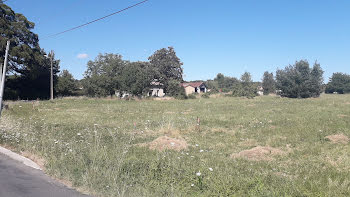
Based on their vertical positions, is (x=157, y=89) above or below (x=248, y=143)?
above

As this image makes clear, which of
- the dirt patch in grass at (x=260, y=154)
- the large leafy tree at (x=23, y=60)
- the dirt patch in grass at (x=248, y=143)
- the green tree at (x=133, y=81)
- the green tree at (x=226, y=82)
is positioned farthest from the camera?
the green tree at (x=226, y=82)

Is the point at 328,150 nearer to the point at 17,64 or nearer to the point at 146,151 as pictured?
the point at 146,151

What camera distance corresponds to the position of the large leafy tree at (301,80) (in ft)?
159

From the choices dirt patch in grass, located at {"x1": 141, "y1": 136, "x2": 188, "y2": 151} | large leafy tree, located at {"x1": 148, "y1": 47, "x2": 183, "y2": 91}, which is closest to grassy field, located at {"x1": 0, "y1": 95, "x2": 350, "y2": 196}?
Result: dirt patch in grass, located at {"x1": 141, "y1": 136, "x2": 188, "y2": 151}

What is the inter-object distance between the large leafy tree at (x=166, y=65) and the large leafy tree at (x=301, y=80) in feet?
74.7

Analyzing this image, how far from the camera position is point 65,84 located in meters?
46.5

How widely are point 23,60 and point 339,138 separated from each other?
1533 inches

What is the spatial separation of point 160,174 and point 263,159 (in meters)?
3.42

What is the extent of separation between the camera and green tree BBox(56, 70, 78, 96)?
45.9m

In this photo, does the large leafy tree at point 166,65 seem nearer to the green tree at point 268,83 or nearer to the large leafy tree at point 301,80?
the large leafy tree at point 301,80

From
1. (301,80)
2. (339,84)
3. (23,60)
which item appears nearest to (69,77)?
(23,60)

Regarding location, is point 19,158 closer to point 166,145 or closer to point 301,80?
point 166,145

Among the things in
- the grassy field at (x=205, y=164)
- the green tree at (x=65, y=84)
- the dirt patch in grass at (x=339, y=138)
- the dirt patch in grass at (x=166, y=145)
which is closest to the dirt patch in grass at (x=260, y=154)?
the grassy field at (x=205, y=164)

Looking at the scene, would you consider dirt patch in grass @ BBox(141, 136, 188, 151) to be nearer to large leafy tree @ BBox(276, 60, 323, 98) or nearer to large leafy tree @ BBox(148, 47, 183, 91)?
large leafy tree @ BBox(276, 60, 323, 98)
